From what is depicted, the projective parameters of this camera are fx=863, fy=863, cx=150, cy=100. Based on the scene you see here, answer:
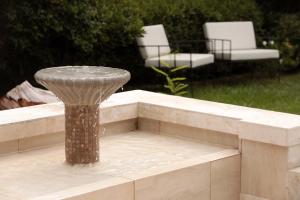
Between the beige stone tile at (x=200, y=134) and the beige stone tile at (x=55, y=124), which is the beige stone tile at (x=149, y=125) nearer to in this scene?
the beige stone tile at (x=200, y=134)

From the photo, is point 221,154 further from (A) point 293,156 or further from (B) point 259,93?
(B) point 259,93

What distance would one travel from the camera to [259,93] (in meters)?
12.3

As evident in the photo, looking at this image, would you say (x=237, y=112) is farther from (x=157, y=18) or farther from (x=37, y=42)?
(x=157, y=18)

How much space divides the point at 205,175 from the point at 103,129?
124 cm

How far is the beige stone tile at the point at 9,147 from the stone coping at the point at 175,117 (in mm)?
91

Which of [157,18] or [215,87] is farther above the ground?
[157,18]

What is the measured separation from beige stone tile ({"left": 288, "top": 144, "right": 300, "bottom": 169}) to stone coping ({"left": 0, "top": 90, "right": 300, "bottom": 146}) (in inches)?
1.9

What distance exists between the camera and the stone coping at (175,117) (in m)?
6.05

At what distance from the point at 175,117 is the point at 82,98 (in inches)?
44.5

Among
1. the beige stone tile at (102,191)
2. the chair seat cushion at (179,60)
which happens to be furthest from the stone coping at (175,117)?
the chair seat cushion at (179,60)

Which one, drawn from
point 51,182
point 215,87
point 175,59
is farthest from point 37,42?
point 51,182

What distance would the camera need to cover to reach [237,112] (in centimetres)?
664

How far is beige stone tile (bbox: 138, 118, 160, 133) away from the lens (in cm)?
707

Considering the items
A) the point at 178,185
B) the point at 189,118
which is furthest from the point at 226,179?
the point at 189,118
